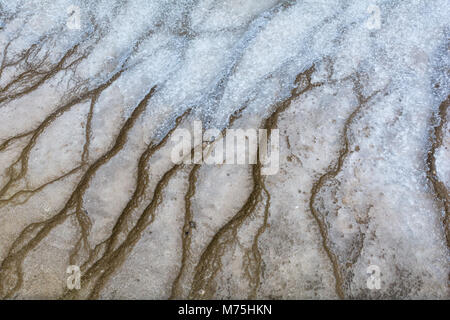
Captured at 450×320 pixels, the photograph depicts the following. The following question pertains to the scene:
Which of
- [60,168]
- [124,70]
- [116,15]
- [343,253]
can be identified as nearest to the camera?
[343,253]

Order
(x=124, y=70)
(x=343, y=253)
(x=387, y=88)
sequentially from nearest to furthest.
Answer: (x=343, y=253) → (x=387, y=88) → (x=124, y=70)

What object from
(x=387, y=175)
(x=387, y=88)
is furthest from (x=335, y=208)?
(x=387, y=88)

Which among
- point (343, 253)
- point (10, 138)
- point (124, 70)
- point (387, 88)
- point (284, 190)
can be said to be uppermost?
point (124, 70)

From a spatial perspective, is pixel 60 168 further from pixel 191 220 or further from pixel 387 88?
pixel 387 88

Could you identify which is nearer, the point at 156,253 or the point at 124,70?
the point at 156,253

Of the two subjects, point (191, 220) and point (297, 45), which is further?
point (297, 45)

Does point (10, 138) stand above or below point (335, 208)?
above

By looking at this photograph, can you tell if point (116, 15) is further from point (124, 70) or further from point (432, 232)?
point (432, 232)
